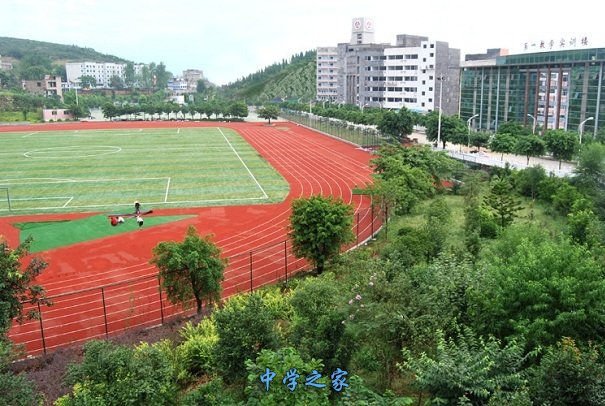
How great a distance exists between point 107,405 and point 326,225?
13085 mm

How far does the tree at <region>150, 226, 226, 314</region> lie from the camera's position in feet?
55.2

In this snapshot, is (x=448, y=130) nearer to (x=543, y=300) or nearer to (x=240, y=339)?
(x=543, y=300)

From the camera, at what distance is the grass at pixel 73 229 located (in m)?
26.9

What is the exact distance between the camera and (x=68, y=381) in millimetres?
10156

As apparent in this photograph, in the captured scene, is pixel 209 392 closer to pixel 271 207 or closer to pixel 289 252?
pixel 289 252

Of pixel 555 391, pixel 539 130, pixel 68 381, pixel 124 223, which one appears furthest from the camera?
pixel 539 130

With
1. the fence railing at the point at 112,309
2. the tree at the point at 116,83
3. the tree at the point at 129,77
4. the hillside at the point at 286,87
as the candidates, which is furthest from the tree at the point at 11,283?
the tree at the point at 129,77

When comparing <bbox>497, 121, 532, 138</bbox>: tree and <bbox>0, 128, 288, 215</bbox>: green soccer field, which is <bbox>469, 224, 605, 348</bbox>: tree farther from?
<bbox>497, 121, 532, 138</bbox>: tree

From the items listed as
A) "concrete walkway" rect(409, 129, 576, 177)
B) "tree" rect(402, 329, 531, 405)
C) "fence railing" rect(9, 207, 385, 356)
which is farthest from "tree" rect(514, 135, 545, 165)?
"tree" rect(402, 329, 531, 405)

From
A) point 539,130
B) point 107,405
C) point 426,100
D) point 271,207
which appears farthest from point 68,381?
point 426,100

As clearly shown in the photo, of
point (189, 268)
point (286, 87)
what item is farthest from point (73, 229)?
point (286, 87)

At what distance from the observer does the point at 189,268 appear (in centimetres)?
1686

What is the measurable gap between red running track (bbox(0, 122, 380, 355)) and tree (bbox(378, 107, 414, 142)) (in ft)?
62.5

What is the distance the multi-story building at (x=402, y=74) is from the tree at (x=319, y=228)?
61.3 meters
